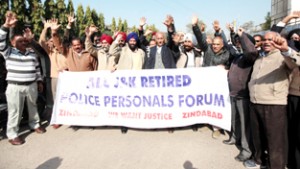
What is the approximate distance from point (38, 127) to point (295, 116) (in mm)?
4719

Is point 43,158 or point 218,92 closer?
point 43,158

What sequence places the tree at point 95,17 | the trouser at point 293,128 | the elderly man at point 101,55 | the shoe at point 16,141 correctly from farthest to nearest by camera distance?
the tree at point 95,17 → the elderly man at point 101,55 → the shoe at point 16,141 → the trouser at point 293,128

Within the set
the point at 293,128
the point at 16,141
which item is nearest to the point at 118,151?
the point at 16,141

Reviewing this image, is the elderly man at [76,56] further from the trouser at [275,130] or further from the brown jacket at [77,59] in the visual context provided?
the trouser at [275,130]

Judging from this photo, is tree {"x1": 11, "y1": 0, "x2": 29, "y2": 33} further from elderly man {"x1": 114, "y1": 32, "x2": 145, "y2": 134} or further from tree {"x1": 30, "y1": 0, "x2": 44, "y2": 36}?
elderly man {"x1": 114, "y1": 32, "x2": 145, "y2": 134}

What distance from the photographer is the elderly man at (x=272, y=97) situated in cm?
343

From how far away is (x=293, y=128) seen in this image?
3.68 meters

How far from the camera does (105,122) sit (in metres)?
5.40

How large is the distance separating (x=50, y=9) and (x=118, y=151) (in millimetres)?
19233

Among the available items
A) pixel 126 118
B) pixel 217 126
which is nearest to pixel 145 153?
pixel 126 118

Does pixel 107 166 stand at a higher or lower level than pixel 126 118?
lower

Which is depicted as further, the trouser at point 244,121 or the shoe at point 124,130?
the shoe at point 124,130

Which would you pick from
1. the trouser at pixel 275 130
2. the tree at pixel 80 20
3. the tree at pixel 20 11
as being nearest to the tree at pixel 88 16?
the tree at pixel 80 20

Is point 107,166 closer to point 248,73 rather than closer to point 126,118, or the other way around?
point 126,118
